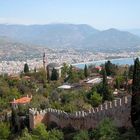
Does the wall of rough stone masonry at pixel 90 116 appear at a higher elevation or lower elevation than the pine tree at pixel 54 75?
higher

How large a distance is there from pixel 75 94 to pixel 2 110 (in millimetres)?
7715

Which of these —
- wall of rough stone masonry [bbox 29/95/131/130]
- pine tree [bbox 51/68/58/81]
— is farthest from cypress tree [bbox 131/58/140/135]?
pine tree [bbox 51/68/58/81]

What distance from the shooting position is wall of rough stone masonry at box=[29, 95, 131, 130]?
2347 centimetres

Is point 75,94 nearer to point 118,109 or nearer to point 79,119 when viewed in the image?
point 79,119

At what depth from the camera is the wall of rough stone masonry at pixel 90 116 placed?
77.0ft

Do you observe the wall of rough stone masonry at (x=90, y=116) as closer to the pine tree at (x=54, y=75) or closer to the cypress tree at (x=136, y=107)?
the cypress tree at (x=136, y=107)

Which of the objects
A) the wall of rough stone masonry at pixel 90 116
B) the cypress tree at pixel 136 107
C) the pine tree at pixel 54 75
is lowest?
the pine tree at pixel 54 75

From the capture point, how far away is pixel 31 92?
49.2 meters

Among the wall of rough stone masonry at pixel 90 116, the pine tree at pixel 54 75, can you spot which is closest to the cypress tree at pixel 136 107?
the wall of rough stone masonry at pixel 90 116

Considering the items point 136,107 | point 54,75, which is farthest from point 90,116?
point 54,75

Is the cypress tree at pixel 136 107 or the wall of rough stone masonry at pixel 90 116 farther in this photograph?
the wall of rough stone masonry at pixel 90 116

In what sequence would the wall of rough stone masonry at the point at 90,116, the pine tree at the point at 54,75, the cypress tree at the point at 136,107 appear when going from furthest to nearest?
1. the pine tree at the point at 54,75
2. the wall of rough stone masonry at the point at 90,116
3. the cypress tree at the point at 136,107

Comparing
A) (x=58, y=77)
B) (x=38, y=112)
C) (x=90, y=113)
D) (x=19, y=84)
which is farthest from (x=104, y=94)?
(x=58, y=77)

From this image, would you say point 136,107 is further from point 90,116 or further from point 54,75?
point 54,75
